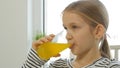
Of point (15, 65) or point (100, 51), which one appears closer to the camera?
point (100, 51)

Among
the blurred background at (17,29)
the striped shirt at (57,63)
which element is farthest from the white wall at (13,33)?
the striped shirt at (57,63)

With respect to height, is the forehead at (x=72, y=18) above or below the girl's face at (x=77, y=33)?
above

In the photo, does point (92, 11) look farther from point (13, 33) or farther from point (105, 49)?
point (13, 33)

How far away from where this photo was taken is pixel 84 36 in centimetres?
87

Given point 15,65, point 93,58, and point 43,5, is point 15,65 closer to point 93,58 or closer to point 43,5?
point 43,5

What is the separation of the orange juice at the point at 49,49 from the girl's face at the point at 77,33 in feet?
0.13

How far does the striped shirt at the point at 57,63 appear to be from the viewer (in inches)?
34.7

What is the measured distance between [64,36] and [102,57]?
6.6 inches

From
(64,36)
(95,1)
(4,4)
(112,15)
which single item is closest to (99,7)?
(95,1)

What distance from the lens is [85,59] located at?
3.01 ft

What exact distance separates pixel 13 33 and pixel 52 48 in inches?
29.4

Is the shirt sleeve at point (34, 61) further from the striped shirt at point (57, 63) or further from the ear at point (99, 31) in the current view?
the ear at point (99, 31)

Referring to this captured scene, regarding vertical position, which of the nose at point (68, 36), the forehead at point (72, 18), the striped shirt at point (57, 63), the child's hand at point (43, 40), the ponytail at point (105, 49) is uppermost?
the forehead at point (72, 18)

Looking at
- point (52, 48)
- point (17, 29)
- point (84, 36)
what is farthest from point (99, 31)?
point (17, 29)
